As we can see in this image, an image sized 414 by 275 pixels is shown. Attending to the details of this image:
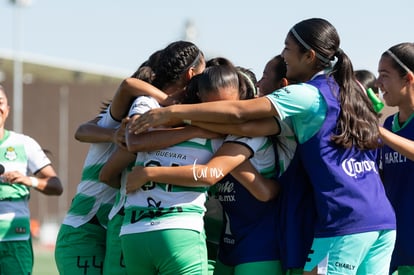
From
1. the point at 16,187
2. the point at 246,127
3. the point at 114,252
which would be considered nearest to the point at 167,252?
the point at 246,127

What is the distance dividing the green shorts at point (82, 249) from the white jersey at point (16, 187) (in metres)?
1.66

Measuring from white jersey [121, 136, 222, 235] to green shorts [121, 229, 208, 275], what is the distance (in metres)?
0.04

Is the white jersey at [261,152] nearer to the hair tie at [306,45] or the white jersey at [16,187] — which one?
the hair tie at [306,45]

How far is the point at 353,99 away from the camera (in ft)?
16.0

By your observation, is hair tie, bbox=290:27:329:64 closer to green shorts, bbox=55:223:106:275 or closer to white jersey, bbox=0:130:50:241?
green shorts, bbox=55:223:106:275

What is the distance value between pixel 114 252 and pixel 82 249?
52 cm

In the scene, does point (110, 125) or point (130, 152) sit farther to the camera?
point (110, 125)

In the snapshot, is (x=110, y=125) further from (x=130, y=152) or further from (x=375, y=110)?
(x=375, y=110)

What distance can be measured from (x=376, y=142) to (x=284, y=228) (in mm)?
711

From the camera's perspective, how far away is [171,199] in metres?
4.86

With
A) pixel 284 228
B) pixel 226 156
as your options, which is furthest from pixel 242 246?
pixel 226 156

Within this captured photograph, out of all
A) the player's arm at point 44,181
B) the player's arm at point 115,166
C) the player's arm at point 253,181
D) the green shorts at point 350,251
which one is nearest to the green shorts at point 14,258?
the player's arm at point 44,181

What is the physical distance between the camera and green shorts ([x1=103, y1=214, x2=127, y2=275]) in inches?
219

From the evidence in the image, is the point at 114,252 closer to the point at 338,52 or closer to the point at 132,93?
the point at 132,93
